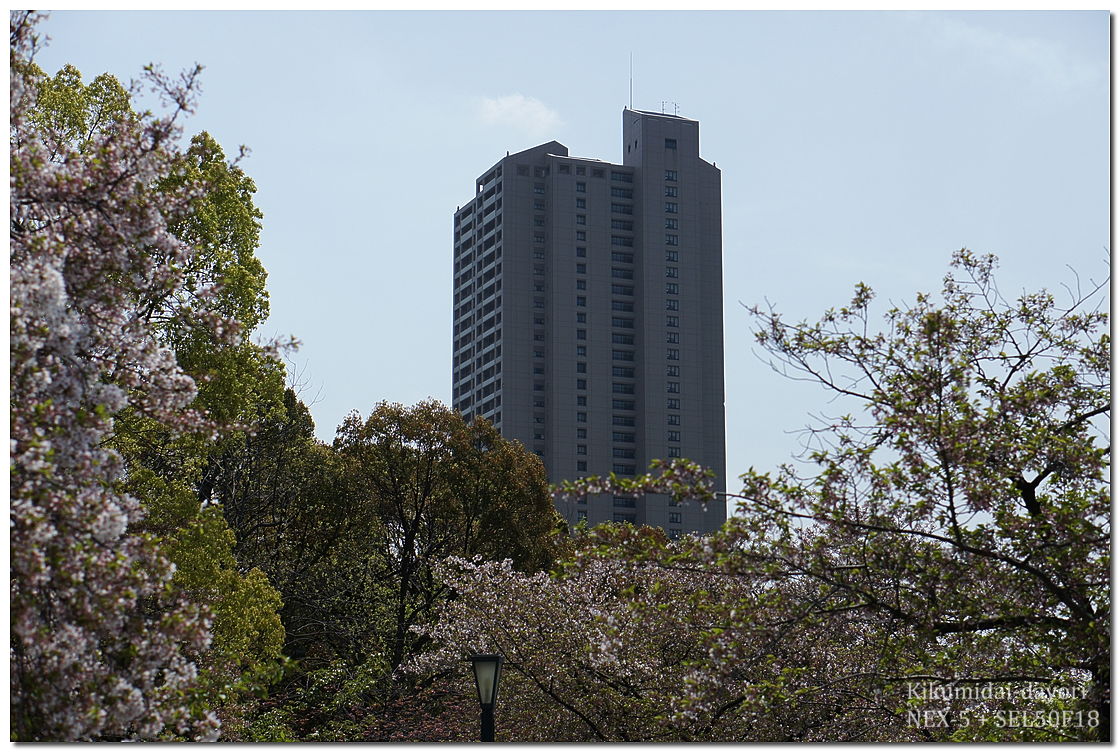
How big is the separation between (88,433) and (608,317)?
4844 centimetres

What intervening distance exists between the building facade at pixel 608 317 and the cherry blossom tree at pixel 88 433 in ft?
143

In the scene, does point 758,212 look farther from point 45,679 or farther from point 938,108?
point 45,679

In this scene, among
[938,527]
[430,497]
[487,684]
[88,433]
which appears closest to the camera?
[88,433]

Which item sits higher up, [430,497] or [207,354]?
[207,354]

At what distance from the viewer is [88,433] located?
3393mm

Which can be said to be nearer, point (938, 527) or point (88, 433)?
point (88, 433)

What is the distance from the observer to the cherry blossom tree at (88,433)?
3191 millimetres

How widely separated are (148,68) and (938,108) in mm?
4327

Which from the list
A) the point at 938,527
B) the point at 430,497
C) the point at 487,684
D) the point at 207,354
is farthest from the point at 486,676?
the point at 430,497

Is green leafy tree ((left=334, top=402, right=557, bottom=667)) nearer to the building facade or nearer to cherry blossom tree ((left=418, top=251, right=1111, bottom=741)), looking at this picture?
cherry blossom tree ((left=418, top=251, right=1111, bottom=741))

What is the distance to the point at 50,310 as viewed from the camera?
3311 mm

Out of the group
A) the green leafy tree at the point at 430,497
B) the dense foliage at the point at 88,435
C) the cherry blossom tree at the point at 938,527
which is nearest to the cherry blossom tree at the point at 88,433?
the dense foliage at the point at 88,435

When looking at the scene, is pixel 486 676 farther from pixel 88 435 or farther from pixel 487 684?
pixel 88 435

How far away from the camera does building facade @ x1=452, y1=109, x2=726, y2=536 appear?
48.4 meters
